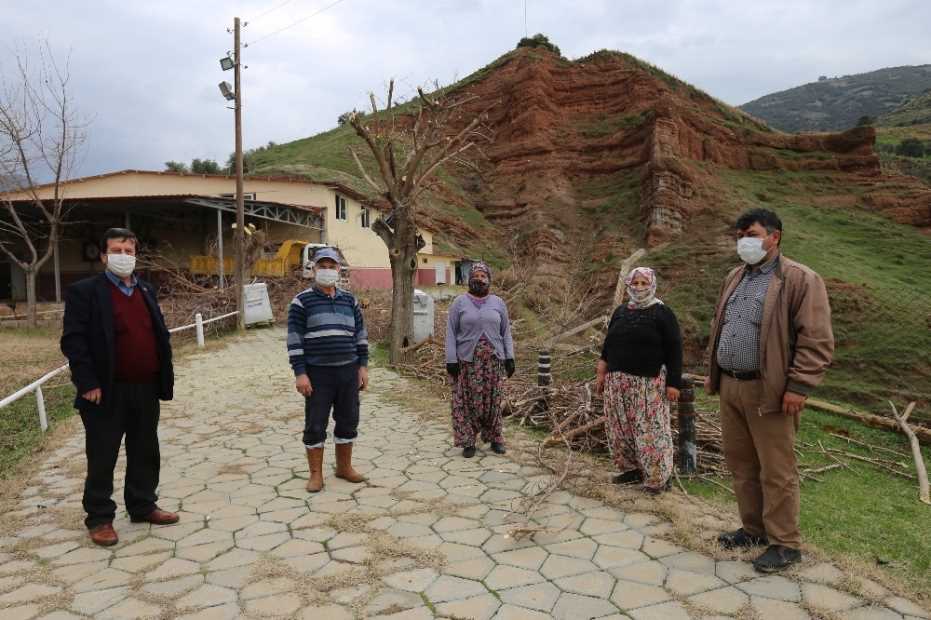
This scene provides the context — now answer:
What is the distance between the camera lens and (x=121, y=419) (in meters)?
3.89

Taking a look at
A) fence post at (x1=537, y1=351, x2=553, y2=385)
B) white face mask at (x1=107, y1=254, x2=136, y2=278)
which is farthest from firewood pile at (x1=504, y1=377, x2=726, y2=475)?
white face mask at (x1=107, y1=254, x2=136, y2=278)

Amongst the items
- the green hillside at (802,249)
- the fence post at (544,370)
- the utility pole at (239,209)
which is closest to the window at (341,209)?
the green hillside at (802,249)

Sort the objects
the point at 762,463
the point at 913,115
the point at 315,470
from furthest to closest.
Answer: the point at 913,115, the point at 315,470, the point at 762,463

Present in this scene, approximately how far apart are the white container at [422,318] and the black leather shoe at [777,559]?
9.50 m

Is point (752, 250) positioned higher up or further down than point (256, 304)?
higher up

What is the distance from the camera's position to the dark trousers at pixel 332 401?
468cm

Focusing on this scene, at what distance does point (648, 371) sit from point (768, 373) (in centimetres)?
126

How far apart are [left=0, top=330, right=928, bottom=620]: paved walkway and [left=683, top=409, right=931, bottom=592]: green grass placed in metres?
0.50

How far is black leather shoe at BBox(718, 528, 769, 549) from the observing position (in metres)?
3.66

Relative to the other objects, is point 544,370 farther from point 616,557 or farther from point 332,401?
point 616,557

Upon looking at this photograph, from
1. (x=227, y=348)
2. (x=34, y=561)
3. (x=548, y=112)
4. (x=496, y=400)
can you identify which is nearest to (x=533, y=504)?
(x=496, y=400)

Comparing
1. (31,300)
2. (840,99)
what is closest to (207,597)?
(31,300)

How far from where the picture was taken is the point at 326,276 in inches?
184

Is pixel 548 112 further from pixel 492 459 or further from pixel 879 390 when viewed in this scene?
pixel 492 459
